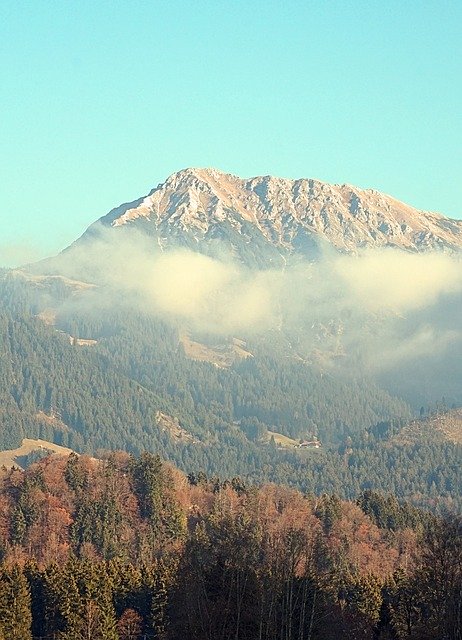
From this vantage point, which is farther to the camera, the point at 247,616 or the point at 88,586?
the point at 88,586

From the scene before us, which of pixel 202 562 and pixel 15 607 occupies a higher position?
pixel 202 562

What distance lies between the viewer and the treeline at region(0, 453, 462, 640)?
78625mm

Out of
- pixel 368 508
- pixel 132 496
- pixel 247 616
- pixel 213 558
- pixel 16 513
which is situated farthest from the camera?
pixel 368 508

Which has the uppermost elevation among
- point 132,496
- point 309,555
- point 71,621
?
point 132,496

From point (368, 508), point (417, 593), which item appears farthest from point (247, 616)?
point (368, 508)

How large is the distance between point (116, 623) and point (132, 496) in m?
62.3

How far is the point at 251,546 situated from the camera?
277ft

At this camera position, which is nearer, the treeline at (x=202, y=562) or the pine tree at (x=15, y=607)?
the treeline at (x=202, y=562)

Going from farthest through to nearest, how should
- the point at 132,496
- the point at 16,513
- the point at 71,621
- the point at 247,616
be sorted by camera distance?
the point at 132,496, the point at 16,513, the point at 71,621, the point at 247,616

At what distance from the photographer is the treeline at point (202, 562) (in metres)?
78.6

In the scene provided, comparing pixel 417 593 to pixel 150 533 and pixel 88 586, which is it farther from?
pixel 150 533

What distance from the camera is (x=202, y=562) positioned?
87062mm

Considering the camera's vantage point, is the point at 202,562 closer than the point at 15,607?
Yes

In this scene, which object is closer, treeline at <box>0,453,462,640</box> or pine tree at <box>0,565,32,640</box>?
treeline at <box>0,453,462,640</box>
